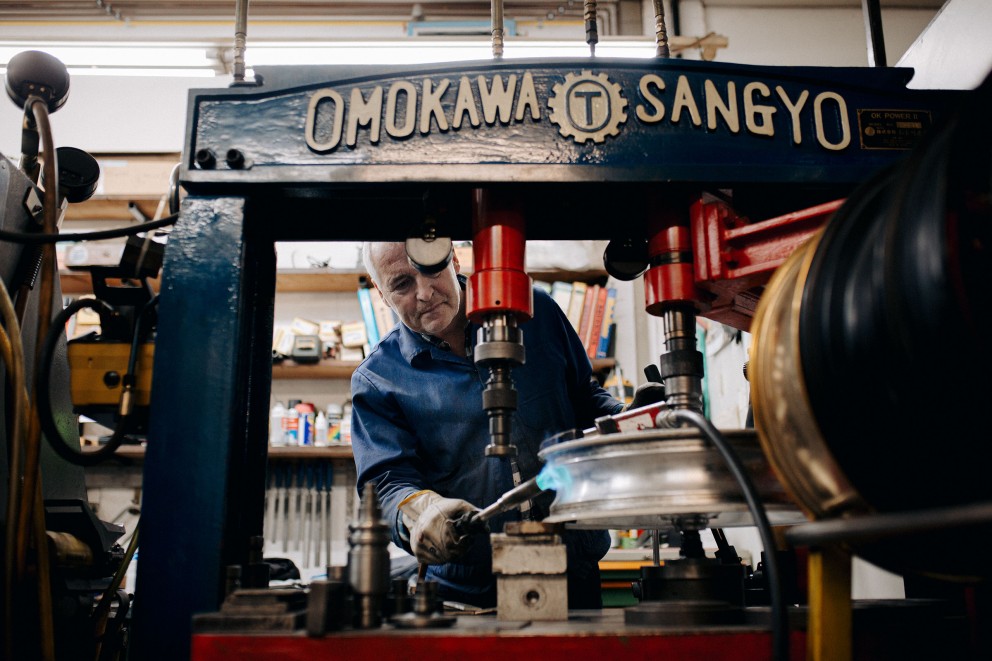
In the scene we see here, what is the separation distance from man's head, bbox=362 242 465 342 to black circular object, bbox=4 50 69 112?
81 centimetres

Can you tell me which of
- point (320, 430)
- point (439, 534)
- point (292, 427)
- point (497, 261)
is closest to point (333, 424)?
point (320, 430)

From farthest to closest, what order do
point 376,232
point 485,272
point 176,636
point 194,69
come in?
point 194,69 → point 376,232 → point 485,272 → point 176,636

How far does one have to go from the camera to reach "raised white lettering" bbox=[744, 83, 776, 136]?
3.08ft

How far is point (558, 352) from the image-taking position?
1823 mm

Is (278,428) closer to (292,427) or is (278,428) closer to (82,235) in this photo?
(292,427)

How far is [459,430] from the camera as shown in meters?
1.70

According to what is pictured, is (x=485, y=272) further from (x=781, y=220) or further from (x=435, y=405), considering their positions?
(x=435, y=405)

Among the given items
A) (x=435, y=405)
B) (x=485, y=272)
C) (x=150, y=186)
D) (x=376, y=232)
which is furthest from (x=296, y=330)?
(x=485, y=272)

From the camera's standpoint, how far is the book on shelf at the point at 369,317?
3264 mm

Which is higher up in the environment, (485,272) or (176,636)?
(485,272)

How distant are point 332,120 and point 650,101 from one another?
0.42 meters

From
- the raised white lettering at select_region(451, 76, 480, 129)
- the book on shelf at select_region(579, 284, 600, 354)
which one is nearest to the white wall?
the book on shelf at select_region(579, 284, 600, 354)

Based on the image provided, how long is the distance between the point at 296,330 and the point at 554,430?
1.89 m

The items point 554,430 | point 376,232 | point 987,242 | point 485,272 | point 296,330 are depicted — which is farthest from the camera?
point 296,330
